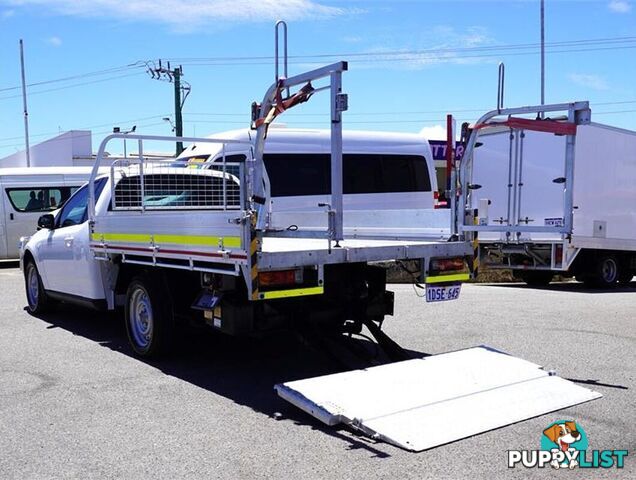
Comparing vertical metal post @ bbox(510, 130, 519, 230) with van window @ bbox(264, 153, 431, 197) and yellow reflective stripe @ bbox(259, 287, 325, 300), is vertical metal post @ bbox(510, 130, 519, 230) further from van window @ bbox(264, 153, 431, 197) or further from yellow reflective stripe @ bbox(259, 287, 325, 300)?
yellow reflective stripe @ bbox(259, 287, 325, 300)

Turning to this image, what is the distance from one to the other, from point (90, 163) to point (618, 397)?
39.2 metres

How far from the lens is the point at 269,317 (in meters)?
5.87

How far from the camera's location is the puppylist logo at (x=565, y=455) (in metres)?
4.21

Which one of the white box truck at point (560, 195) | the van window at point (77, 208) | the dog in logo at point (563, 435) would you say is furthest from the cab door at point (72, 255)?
the white box truck at point (560, 195)

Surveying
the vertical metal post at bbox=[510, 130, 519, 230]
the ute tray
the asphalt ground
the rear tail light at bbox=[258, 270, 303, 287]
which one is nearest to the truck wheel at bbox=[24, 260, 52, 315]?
the asphalt ground

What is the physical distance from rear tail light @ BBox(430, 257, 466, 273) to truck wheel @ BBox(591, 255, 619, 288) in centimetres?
853

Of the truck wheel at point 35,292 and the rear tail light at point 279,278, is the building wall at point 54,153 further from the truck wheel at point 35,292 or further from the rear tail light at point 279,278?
the rear tail light at point 279,278

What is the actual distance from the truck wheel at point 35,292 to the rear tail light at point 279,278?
5.08 m

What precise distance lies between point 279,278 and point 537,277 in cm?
1056

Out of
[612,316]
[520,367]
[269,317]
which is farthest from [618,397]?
[612,316]

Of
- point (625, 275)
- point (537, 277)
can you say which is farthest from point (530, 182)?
point (625, 275)

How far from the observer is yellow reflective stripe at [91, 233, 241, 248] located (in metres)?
5.37

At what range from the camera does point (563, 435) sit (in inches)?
183

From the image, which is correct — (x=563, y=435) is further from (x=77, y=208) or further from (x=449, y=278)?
(x=77, y=208)
